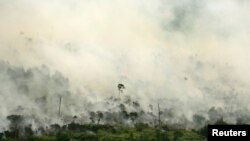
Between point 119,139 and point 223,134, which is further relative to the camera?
point 119,139

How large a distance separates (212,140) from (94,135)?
528 feet

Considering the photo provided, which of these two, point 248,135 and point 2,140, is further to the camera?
point 2,140

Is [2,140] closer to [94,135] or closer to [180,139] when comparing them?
[94,135]

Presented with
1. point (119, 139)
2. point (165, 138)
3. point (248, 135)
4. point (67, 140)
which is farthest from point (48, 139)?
point (248, 135)

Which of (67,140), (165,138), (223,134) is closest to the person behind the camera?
(223,134)

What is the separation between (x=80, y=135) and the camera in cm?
19525

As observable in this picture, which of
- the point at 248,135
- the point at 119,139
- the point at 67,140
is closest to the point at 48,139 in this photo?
the point at 67,140

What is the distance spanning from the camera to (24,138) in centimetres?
19875

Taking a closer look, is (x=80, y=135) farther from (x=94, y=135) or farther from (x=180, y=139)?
(x=180, y=139)

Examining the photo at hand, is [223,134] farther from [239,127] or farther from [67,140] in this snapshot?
[67,140]

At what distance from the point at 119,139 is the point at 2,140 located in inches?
1977

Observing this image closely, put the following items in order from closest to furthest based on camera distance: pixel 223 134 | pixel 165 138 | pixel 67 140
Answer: pixel 223 134 < pixel 67 140 < pixel 165 138

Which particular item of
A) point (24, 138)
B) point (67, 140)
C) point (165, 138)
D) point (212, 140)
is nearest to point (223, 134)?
point (212, 140)

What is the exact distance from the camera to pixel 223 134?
40219 mm
